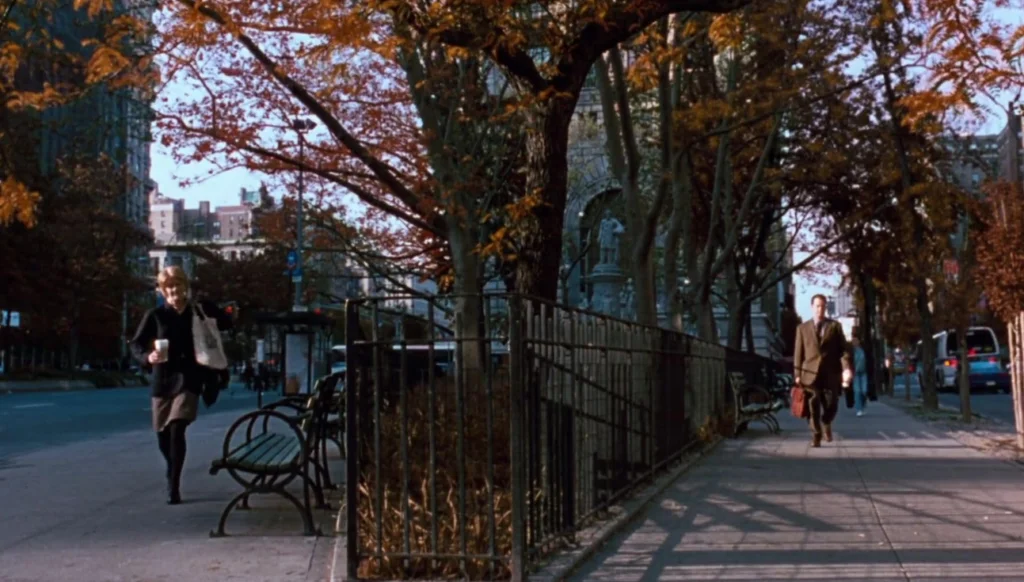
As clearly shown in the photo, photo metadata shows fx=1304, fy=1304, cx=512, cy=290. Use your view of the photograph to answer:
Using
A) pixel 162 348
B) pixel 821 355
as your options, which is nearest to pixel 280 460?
pixel 162 348

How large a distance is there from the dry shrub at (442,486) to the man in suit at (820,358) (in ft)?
29.2

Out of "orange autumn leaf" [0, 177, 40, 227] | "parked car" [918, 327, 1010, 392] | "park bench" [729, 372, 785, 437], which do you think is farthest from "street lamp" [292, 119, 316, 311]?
"parked car" [918, 327, 1010, 392]

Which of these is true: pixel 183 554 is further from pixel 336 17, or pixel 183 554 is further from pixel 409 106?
pixel 409 106

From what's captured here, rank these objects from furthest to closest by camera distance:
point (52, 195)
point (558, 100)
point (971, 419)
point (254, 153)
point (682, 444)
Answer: point (52, 195), point (971, 419), point (254, 153), point (682, 444), point (558, 100)

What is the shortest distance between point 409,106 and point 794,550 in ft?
39.1

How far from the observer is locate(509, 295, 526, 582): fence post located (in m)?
6.84

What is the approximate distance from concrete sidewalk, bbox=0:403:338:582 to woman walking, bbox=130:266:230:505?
21.0 inches

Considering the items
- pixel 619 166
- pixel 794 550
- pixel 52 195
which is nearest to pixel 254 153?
pixel 619 166

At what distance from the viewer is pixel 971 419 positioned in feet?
84.7

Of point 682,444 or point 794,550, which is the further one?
point 682,444

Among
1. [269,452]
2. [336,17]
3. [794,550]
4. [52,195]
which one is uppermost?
[52,195]

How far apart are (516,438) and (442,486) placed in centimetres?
66

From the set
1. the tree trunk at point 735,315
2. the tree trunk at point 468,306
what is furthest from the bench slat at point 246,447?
the tree trunk at point 735,315

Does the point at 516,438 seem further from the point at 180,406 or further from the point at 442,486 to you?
the point at 180,406
